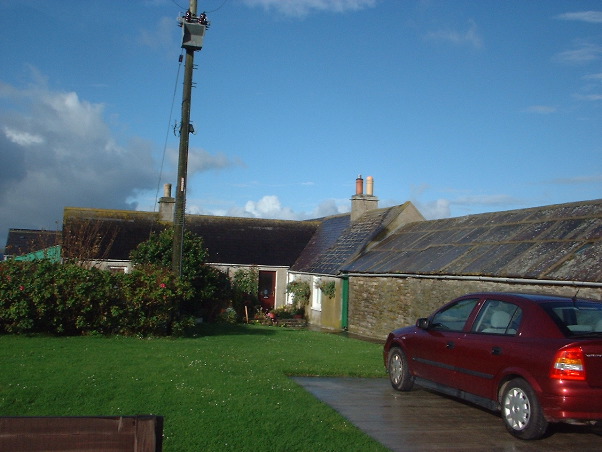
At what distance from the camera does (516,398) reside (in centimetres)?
752

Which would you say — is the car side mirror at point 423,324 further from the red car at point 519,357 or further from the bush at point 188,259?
the bush at point 188,259

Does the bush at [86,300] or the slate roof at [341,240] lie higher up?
the slate roof at [341,240]

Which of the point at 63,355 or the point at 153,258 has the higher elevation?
the point at 153,258

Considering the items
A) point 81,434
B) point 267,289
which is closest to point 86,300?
point 81,434

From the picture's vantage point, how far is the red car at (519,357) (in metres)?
6.93

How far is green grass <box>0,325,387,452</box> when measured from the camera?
6887 mm

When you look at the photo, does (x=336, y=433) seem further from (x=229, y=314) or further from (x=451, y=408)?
(x=229, y=314)

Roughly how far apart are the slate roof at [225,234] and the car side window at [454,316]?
20942 millimetres

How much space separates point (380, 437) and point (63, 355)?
7356mm

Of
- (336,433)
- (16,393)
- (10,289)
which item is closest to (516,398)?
(336,433)

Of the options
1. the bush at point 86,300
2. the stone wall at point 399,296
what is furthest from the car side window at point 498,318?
the bush at point 86,300

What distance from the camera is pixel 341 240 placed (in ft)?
97.7

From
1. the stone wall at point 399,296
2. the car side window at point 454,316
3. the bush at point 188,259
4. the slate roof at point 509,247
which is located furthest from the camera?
the bush at point 188,259

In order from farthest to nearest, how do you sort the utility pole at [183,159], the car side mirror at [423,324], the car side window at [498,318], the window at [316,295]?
1. the window at [316,295]
2. the utility pole at [183,159]
3. the car side mirror at [423,324]
4. the car side window at [498,318]
